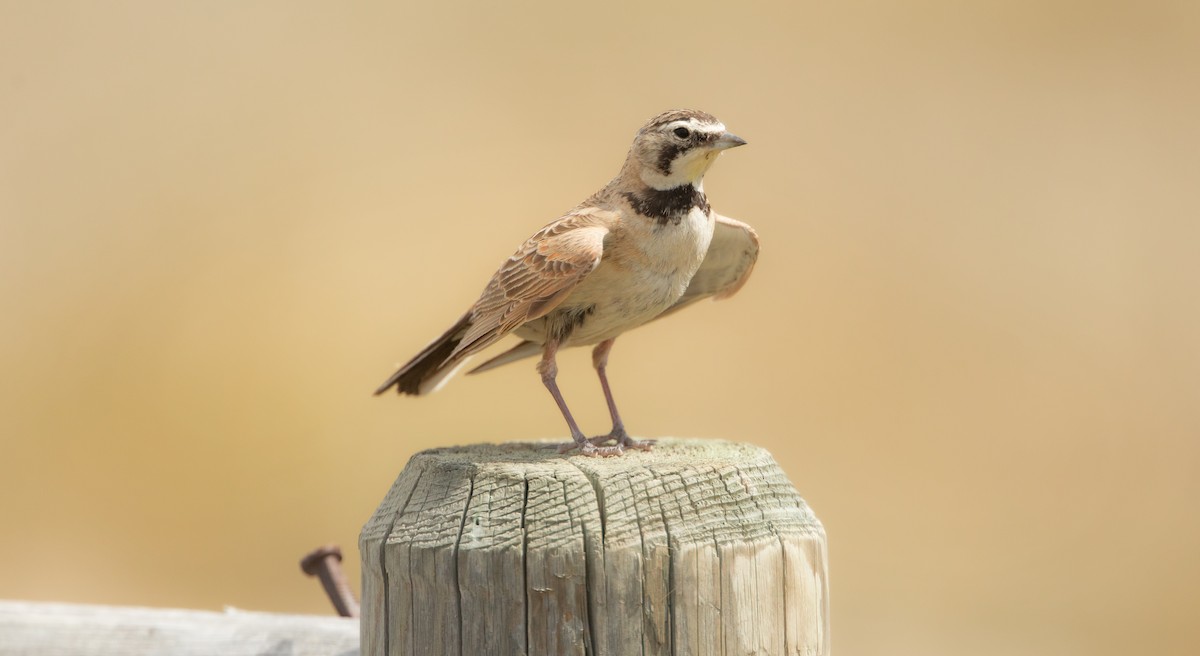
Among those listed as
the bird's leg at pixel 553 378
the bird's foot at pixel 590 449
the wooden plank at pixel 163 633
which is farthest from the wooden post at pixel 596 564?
the bird's leg at pixel 553 378

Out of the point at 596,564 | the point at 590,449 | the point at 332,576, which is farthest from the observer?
the point at 332,576

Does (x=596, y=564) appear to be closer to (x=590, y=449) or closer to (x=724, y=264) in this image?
(x=590, y=449)

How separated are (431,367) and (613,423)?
679 mm

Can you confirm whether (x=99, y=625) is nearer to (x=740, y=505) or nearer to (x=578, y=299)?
(x=578, y=299)

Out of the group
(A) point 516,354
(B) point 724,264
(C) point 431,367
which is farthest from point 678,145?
(C) point 431,367

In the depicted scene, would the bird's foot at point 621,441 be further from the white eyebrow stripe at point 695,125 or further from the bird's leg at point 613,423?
the white eyebrow stripe at point 695,125

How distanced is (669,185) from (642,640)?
A: 204 cm

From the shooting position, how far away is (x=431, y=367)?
4621 mm

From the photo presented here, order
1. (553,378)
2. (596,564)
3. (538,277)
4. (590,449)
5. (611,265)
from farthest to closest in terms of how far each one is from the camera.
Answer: (553,378)
(611,265)
(538,277)
(590,449)
(596,564)

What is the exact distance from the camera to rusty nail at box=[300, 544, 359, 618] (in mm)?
4027

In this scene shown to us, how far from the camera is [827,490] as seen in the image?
9.72 m

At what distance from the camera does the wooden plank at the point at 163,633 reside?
372 cm

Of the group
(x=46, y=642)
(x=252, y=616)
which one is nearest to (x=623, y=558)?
(x=252, y=616)

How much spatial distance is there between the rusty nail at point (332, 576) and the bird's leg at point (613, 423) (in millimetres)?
926
